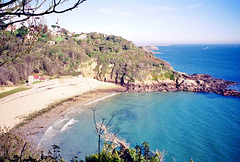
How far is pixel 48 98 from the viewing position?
25531 mm

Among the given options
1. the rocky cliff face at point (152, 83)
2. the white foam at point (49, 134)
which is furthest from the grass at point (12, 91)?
the rocky cliff face at point (152, 83)

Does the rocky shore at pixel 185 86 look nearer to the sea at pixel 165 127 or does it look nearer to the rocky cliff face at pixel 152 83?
the rocky cliff face at pixel 152 83

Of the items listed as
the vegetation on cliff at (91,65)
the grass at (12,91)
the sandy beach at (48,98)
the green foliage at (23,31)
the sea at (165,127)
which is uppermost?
the green foliage at (23,31)

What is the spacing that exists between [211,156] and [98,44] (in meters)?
45.0

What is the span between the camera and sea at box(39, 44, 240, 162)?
1510cm

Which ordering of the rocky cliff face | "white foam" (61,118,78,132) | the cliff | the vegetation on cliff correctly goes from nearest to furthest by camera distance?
"white foam" (61,118,78,132) → the vegetation on cliff → the cliff → the rocky cliff face

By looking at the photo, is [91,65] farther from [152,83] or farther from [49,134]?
[49,134]

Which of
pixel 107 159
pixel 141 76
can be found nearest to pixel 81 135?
pixel 107 159

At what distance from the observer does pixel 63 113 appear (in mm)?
21938

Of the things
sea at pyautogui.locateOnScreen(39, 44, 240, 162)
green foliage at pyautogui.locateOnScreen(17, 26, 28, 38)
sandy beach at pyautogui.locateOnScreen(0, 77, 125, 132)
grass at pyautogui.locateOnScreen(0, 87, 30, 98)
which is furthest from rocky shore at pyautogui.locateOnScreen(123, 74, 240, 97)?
green foliage at pyautogui.locateOnScreen(17, 26, 28, 38)

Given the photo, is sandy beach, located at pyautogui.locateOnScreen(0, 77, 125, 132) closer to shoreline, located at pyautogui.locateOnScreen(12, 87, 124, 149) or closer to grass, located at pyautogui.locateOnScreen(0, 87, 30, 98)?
shoreline, located at pyautogui.locateOnScreen(12, 87, 124, 149)

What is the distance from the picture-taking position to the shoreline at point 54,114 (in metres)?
16.2

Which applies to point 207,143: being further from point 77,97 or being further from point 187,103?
point 77,97

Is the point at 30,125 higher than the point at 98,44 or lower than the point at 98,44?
lower
